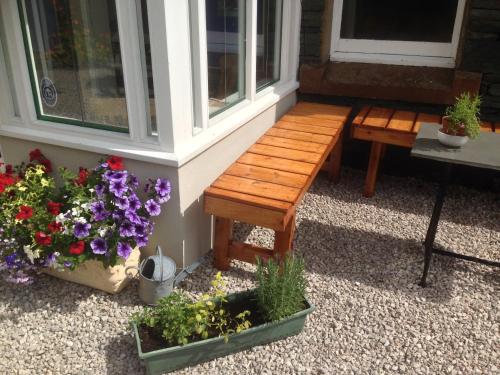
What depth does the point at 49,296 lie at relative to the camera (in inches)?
106

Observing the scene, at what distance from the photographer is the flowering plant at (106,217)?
245 cm

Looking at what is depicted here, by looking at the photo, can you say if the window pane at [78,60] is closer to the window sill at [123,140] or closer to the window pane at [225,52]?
the window sill at [123,140]

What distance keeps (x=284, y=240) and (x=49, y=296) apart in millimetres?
1462

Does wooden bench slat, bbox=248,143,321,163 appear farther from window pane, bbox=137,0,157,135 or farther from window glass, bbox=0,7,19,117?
window glass, bbox=0,7,19,117

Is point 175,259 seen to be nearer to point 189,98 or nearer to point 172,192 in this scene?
point 172,192

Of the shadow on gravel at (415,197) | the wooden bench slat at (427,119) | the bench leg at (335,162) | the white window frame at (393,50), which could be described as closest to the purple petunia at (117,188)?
the shadow on gravel at (415,197)

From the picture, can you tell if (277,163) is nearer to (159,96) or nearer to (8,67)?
(159,96)

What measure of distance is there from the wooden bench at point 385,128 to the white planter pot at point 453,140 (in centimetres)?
86

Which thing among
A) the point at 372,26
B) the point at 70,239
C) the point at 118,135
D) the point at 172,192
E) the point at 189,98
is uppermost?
the point at 372,26

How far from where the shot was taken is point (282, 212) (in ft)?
8.18

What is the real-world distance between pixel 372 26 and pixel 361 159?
1286 mm

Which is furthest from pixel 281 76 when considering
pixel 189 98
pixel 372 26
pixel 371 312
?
pixel 371 312

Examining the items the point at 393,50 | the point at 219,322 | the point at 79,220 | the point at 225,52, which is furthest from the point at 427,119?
the point at 79,220

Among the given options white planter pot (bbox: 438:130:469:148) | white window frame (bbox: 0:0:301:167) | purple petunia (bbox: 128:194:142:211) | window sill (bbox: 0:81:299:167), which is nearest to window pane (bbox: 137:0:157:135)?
white window frame (bbox: 0:0:301:167)
